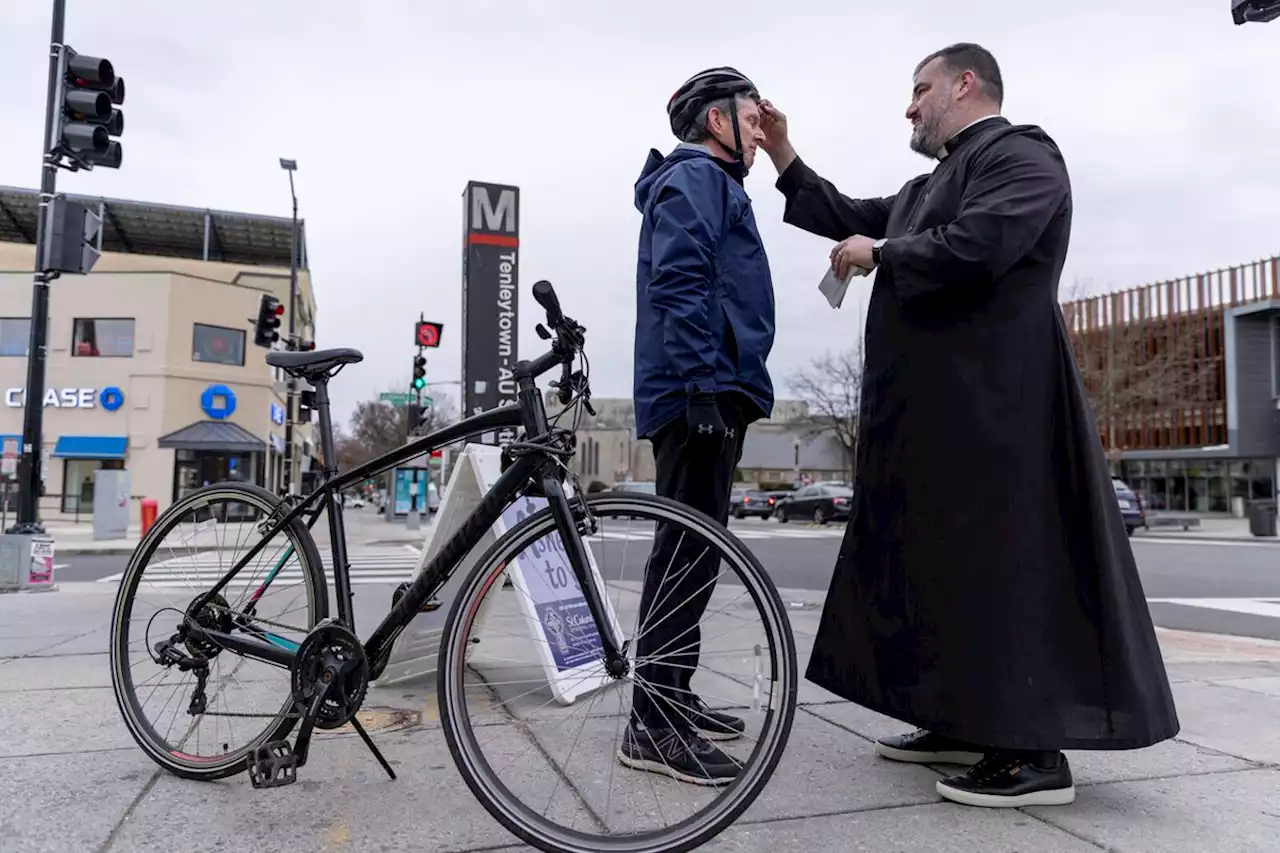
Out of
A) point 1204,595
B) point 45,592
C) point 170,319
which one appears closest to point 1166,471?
point 1204,595

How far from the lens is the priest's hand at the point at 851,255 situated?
2818 millimetres

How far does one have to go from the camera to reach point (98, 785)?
2.75m

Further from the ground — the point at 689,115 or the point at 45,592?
the point at 689,115

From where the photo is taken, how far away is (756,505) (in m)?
39.8

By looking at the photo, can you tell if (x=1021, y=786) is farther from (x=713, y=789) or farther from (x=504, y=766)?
(x=504, y=766)

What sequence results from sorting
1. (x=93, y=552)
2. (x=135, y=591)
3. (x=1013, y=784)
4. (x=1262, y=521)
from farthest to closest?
1. (x=1262, y=521)
2. (x=93, y=552)
3. (x=135, y=591)
4. (x=1013, y=784)

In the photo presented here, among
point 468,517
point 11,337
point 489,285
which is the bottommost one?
point 468,517

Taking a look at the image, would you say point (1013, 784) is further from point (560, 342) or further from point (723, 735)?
point (560, 342)

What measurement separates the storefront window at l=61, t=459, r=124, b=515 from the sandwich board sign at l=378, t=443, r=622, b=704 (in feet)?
108

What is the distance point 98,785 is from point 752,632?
2013 mm

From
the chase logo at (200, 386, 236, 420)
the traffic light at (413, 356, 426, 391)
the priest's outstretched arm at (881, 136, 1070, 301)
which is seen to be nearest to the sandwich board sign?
the priest's outstretched arm at (881, 136, 1070, 301)

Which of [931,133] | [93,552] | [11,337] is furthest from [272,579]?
[11,337]

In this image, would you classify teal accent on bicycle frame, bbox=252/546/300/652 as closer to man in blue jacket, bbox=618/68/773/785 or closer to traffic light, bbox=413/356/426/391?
man in blue jacket, bbox=618/68/773/785

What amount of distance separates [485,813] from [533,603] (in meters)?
0.97
